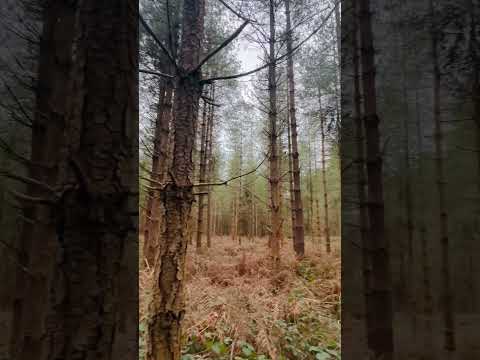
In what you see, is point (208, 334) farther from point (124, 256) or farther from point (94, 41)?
point (94, 41)

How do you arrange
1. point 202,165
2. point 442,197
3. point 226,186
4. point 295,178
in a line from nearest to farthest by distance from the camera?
point 442,197, point 226,186, point 295,178, point 202,165

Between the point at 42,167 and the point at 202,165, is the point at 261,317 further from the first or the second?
the point at 202,165

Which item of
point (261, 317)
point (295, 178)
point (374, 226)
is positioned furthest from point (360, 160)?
point (295, 178)

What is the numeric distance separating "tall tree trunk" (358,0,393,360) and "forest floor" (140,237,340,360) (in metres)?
1.89

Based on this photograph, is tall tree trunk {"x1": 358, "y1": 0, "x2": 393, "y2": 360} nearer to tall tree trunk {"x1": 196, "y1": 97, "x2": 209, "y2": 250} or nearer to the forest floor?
the forest floor

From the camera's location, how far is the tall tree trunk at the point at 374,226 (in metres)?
0.84

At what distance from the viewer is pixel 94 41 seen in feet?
2.02

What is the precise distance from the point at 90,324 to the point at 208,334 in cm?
268

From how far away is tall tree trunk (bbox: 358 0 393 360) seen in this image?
0.84 metres

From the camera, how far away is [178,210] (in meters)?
1.88

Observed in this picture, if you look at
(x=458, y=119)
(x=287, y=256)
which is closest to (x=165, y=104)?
(x=287, y=256)

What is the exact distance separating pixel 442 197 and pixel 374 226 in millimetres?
287

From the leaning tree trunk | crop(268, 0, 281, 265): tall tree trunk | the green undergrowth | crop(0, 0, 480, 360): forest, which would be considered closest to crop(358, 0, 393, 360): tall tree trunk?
crop(0, 0, 480, 360): forest

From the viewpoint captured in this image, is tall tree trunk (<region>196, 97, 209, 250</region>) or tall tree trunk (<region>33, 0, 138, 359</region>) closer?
tall tree trunk (<region>33, 0, 138, 359</region>)
